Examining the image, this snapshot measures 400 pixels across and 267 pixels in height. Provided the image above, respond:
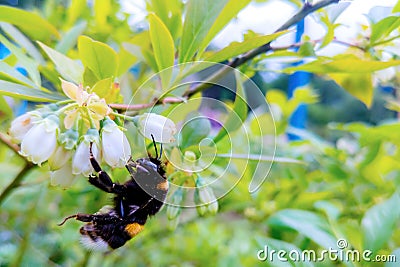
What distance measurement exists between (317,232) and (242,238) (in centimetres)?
38

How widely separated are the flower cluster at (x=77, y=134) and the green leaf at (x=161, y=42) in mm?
66

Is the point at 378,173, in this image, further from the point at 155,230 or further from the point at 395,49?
the point at 155,230

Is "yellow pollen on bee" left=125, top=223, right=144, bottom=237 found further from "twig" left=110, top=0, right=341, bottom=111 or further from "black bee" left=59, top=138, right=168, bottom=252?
"twig" left=110, top=0, right=341, bottom=111

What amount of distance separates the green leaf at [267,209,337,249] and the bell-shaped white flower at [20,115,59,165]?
1.12ft

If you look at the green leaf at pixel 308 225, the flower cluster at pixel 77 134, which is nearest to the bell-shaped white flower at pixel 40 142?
the flower cluster at pixel 77 134

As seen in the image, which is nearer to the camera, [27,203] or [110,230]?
[110,230]

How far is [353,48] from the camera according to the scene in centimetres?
56

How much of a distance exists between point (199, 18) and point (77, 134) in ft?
0.51

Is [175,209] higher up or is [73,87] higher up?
[73,87]

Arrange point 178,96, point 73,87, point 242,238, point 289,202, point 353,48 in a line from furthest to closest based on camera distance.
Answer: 1. point 242,238
2. point 289,202
3. point 353,48
4. point 178,96
5. point 73,87

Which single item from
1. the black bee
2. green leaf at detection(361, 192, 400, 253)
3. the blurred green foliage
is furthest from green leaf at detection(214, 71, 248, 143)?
green leaf at detection(361, 192, 400, 253)

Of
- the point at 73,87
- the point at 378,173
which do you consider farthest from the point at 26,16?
the point at 378,173

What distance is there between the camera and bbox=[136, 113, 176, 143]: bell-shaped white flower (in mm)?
360

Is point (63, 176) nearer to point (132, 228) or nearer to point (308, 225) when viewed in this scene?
point (132, 228)
